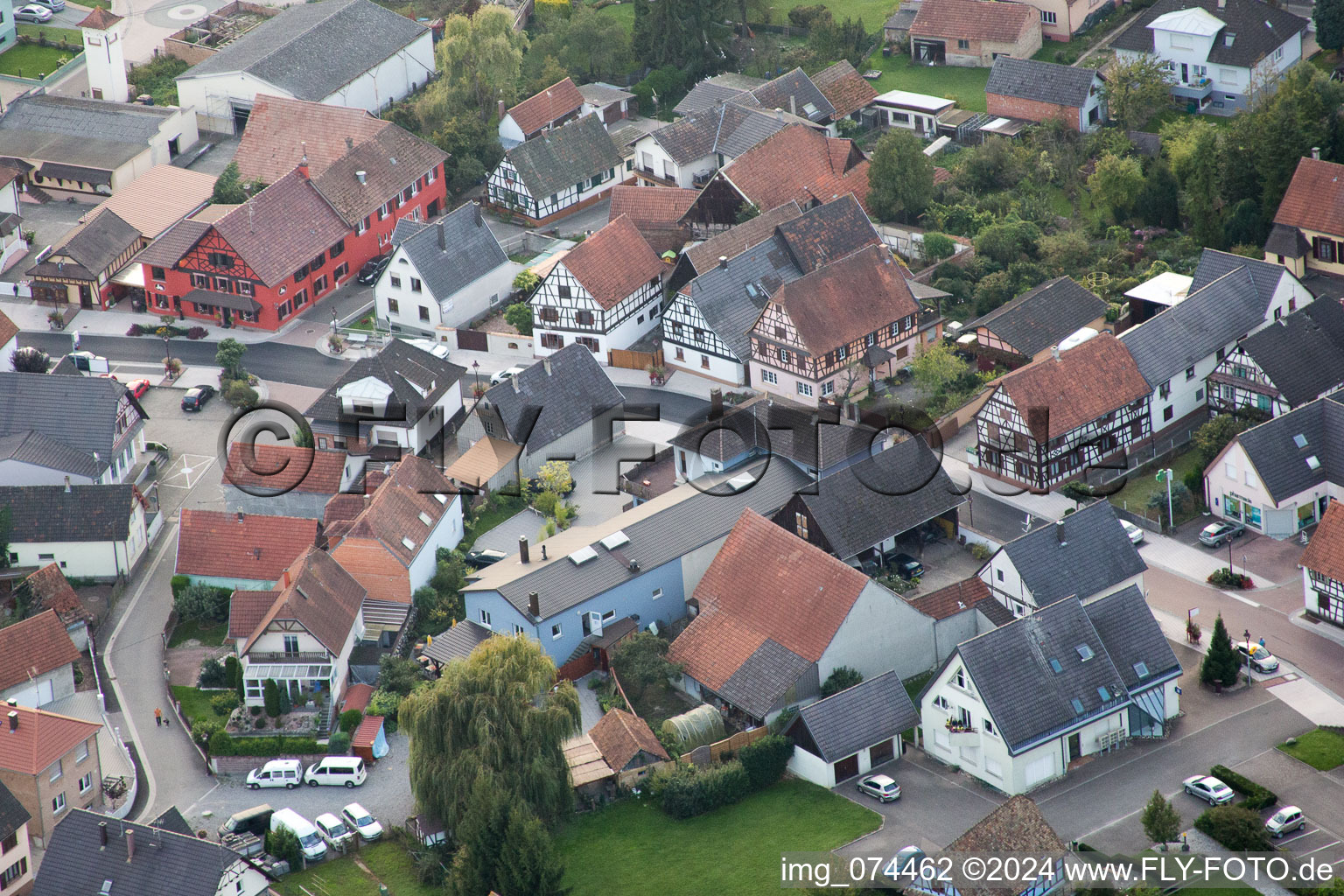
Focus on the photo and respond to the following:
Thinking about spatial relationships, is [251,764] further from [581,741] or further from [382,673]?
[581,741]

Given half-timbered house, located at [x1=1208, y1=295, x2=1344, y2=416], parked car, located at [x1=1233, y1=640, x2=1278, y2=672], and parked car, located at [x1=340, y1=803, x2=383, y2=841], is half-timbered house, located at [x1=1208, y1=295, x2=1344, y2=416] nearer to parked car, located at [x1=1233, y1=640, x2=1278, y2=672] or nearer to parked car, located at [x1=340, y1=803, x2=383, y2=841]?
parked car, located at [x1=1233, y1=640, x2=1278, y2=672]

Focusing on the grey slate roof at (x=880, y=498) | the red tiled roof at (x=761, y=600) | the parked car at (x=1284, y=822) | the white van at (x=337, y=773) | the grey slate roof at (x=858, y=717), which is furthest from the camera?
the grey slate roof at (x=880, y=498)

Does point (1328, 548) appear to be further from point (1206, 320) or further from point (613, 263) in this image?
point (613, 263)

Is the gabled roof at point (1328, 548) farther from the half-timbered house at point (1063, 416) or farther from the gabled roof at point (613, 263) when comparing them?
the gabled roof at point (613, 263)

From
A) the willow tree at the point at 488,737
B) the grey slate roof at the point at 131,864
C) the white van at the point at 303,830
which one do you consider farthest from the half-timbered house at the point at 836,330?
the grey slate roof at the point at 131,864

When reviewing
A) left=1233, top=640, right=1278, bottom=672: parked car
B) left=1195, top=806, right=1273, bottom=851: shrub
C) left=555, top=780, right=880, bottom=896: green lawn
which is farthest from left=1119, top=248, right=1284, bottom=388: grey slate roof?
left=555, top=780, right=880, bottom=896: green lawn

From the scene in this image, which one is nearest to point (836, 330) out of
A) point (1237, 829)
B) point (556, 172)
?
point (556, 172)

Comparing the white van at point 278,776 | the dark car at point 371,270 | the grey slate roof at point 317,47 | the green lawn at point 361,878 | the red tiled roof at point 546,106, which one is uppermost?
the grey slate roof at point 317,47
